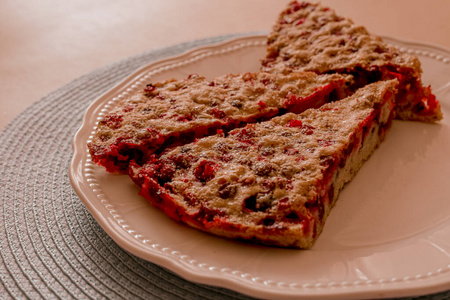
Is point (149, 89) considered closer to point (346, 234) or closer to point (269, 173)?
point (269, 173)

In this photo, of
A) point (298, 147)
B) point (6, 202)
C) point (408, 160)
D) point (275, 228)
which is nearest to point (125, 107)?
point (6, 202)

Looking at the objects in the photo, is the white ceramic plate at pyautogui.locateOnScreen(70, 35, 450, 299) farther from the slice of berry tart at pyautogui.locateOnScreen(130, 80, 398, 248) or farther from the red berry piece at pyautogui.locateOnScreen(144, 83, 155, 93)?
the red berry piece at pyautogui.locateOnScreen(144, 83, 155, 93)

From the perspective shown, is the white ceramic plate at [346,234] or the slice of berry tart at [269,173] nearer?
the white ceramic plate at [346,234]

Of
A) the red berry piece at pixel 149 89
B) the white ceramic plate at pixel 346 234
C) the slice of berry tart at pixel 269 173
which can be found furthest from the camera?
the red berry piece at pixel 149 89

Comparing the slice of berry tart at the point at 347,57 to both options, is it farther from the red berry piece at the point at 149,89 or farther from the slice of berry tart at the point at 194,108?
the red berry piece at the point at 149,89

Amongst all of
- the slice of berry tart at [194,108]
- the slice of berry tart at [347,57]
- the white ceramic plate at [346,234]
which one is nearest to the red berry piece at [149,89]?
the slice of berry tart at [194,108]
